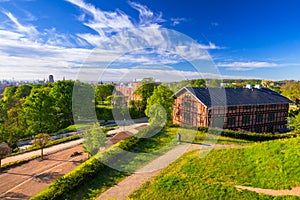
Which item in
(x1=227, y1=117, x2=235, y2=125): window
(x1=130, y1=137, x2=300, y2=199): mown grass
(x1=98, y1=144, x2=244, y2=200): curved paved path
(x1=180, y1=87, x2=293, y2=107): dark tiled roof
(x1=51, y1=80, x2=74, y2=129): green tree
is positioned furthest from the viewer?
(x1=51, y1=80, x2=74, y2=129): green tree

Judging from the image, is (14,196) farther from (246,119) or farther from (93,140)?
(246,119)

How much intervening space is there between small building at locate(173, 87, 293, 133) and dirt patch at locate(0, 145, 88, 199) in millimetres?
14542

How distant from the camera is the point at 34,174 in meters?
13.6

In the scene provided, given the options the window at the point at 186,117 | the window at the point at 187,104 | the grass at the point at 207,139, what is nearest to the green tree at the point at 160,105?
the window at the point at 187,104

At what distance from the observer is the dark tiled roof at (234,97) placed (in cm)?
2458

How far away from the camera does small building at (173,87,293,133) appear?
24.2 meters

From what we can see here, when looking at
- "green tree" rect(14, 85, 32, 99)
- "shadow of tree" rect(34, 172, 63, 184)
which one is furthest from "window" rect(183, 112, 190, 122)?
"green tree" rect(14, 85, 32, 99)

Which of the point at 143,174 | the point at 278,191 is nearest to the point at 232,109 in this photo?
the point at 278,191

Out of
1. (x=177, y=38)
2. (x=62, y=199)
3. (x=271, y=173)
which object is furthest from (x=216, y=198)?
(x=177, y=38)

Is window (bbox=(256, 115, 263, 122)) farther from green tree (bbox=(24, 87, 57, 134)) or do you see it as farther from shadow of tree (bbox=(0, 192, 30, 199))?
green tree (bbox=(24, 87, 57, 134))

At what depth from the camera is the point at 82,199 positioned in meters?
9.23

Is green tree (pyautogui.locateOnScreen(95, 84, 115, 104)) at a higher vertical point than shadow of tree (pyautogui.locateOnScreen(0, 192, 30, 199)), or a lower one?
higher

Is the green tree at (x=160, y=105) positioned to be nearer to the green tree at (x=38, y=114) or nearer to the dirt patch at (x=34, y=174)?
the dirt patch at (x=34, y=174)

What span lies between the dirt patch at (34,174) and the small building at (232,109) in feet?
47.7
